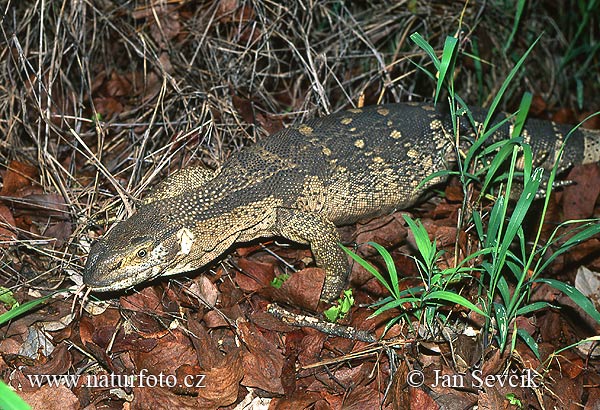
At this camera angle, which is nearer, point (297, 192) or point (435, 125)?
point (297, 192)

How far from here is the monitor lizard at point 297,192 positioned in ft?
13.6

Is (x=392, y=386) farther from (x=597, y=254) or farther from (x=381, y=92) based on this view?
(x=381, y=92)

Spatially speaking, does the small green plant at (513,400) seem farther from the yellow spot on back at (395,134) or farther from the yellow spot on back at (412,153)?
the yellow spot on back at (395,134)

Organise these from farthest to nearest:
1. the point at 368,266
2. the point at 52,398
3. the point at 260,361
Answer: the point at 260,361
the point at 368,266
the point at 52,398

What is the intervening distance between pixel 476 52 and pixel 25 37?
3.73m

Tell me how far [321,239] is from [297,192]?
1.17 ft

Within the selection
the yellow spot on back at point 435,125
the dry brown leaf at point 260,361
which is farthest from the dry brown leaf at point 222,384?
the yellow spot on back at point 435,125

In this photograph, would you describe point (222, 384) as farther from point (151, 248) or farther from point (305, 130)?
point (305, 130)

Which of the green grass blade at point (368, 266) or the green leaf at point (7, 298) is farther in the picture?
the green leaf at point (7, 298)

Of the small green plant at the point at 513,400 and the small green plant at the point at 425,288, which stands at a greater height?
the small green plant at the point at 425,288

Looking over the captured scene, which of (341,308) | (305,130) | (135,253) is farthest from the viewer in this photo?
(305,130)

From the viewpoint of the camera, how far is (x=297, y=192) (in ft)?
15.0

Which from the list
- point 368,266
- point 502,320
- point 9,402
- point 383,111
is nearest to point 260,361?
point 368,266

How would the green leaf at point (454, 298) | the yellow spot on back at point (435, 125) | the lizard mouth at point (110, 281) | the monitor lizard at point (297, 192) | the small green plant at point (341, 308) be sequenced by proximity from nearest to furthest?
the green leaf at point (454, 298) → the lizard mouth at point (110, 281) → the monitor lizard at point (297, 192) → the small green plant at point (341, 308) → the yellow spot on back at point (435, 125)
